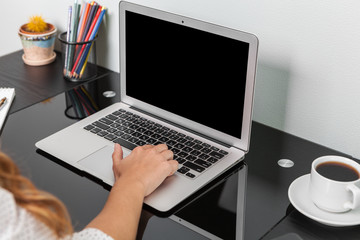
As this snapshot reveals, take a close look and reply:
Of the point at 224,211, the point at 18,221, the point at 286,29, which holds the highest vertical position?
the point at 286,29

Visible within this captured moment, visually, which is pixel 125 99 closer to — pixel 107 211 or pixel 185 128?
pixel 185 128

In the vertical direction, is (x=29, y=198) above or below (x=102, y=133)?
above

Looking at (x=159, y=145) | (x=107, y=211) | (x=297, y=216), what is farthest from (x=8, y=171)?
(x=297, y=216)

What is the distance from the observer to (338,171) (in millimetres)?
925

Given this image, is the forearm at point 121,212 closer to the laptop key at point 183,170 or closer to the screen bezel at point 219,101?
the laptop key at point 183,170

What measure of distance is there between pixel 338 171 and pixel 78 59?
801 mm

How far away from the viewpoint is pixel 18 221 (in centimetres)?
62

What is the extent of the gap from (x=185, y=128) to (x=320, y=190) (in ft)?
1.22

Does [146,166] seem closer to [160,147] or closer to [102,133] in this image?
[160,147]

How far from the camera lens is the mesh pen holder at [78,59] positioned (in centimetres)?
141

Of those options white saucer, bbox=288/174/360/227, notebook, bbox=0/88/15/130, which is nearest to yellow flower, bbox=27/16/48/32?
notebook, bbox=0/88/15/130

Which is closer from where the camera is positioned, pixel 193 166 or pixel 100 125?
pixel 193 166

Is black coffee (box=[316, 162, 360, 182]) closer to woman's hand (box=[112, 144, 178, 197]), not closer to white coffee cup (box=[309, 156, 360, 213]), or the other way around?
white coffee cup (box=[309, 156, 360, 213])

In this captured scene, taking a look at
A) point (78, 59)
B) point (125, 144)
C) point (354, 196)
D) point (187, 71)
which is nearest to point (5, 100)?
point (78, 59)
